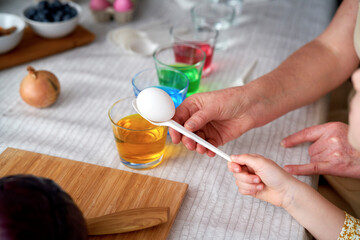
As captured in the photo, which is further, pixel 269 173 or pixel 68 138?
pixel 68 138

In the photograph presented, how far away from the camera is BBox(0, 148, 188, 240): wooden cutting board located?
652 mm

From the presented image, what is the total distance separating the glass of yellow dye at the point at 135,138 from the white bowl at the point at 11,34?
1.56ft

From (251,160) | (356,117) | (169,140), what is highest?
(356,117)

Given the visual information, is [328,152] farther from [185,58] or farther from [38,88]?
[38,88]

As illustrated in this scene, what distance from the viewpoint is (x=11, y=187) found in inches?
17.8

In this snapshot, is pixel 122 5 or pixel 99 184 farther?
pixel 122 5

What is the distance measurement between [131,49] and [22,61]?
0.33 metres

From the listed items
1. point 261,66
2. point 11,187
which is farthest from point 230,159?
point 261,66

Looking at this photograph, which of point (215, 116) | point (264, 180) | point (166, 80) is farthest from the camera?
point (166, 80)

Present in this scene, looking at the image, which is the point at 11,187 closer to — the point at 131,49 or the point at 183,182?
the point at 183,182

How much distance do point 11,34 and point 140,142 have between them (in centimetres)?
59

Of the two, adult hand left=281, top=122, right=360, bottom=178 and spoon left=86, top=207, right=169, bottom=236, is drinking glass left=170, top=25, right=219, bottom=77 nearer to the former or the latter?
adult hand left=281, top=122, right=360, bottom=178

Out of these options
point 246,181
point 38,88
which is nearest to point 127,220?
point 246,181

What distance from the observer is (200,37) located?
1168 mm
